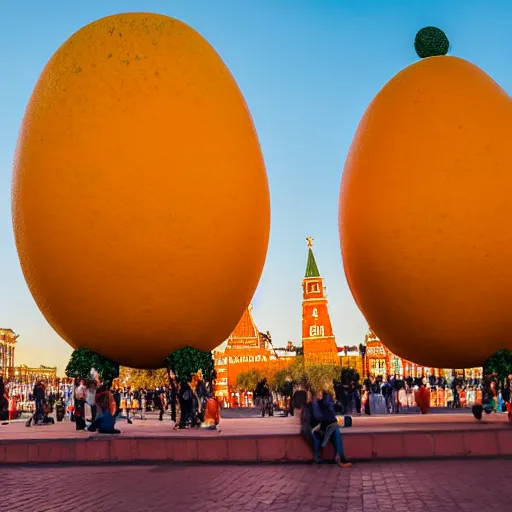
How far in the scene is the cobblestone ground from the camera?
26.6 feet

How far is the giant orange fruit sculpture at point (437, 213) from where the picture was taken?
13.6 m

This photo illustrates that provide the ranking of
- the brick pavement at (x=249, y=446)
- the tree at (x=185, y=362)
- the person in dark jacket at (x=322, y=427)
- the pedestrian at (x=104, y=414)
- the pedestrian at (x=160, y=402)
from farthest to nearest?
the pedestrian at (x=160, y=402) < the tree at (x=185, y=362) < the pedestrian at (x=104, y=414) < the brick pavement at (x=249, y=446) < the person in dark jacket at (x=322, y=427)

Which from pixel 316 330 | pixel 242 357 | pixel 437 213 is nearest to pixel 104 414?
pixel 437 213

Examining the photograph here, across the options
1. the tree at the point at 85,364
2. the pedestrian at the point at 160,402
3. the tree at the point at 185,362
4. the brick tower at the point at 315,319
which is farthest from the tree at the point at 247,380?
the tree at the point at 185,362

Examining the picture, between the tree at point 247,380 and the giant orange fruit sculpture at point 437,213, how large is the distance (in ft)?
286

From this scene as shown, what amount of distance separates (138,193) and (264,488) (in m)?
5.26

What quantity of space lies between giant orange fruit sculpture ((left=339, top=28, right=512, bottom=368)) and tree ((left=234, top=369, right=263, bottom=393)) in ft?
286

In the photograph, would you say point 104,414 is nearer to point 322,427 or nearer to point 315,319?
point 322,427

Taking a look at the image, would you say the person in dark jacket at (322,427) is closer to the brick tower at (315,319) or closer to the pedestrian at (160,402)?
the pedestrian at (160,402)

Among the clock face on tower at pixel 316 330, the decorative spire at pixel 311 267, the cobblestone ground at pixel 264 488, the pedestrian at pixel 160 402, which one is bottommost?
the cobblestone ground at pixel 264 488

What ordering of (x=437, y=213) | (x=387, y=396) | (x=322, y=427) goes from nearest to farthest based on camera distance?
(x=322, y=427), (x=437, y=213), (x=387, y=396)

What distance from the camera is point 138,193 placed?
13094 mm

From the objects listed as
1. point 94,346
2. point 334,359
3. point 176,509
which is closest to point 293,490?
point 176,509

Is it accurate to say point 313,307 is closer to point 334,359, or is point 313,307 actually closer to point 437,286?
point 334,359
